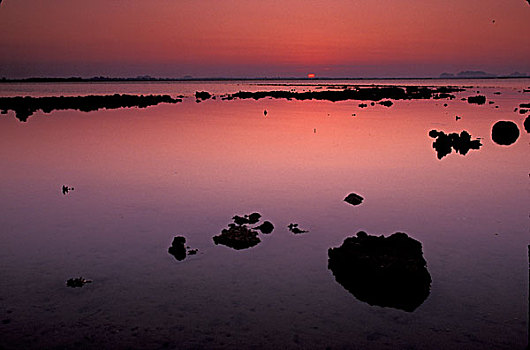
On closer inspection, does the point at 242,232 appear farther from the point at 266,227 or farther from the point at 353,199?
the point at 353,199

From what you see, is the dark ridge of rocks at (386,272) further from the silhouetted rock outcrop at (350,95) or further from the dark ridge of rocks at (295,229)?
the silhouetted rock outcrop at (350,95)

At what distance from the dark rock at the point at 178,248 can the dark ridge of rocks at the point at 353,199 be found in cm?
744

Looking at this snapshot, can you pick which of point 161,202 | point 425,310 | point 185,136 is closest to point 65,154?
point 185,136

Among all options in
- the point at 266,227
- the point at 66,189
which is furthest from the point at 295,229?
the point at 66,189

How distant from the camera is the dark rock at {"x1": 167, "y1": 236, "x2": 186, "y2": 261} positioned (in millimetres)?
12363

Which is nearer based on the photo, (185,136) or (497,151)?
(497,151)

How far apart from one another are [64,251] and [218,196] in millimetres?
7344

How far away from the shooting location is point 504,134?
36.7 m

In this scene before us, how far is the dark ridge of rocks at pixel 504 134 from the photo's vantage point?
34.3 m

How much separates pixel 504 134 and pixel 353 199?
25.5m

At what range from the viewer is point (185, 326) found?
A: 877 cm

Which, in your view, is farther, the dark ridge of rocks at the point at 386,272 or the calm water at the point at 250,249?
the dark ridge of rocks at the point at 386,272

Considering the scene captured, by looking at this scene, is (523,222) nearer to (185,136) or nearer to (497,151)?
(497,151)

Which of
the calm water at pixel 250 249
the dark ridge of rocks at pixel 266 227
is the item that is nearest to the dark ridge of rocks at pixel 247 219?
the calm water at pixel 250 249
